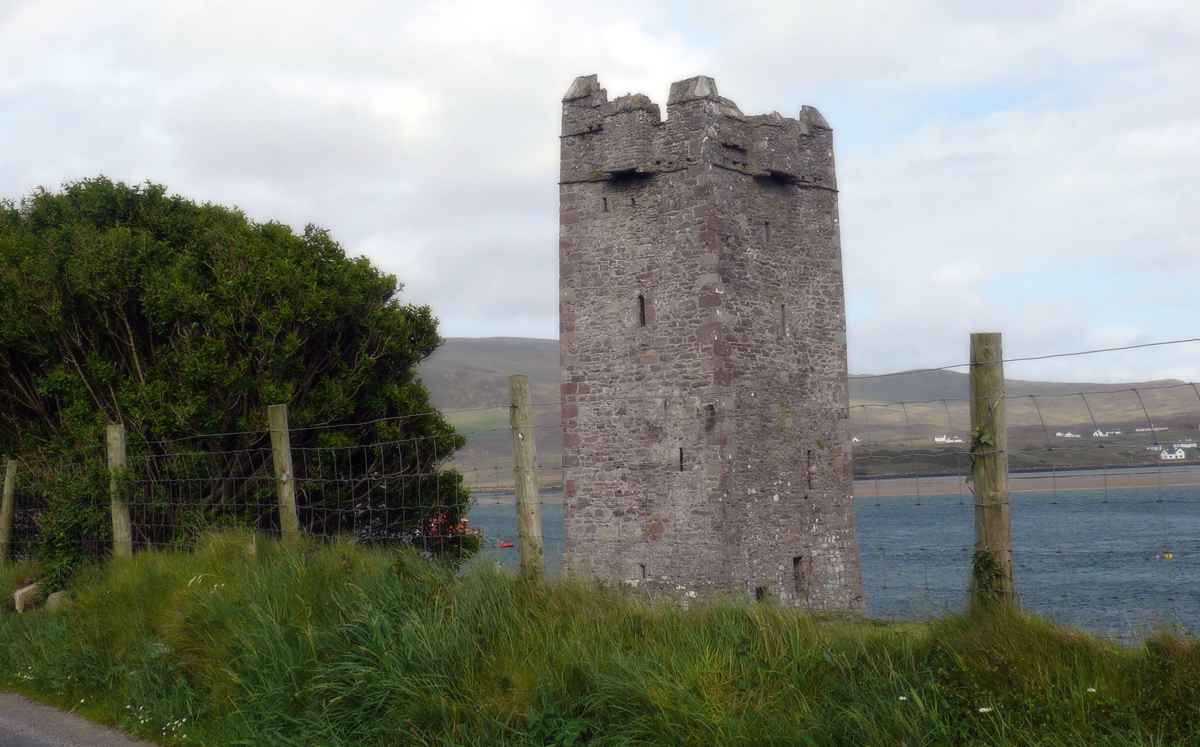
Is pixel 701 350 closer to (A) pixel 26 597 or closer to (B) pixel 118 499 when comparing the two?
(B) pixel 118 499

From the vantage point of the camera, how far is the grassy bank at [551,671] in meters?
3.50

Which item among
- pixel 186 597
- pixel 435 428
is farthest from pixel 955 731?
pixel 435 428

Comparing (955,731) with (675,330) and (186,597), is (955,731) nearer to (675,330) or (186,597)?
(186,597)

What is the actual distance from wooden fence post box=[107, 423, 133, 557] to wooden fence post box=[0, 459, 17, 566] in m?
1.78

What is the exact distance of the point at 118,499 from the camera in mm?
8516

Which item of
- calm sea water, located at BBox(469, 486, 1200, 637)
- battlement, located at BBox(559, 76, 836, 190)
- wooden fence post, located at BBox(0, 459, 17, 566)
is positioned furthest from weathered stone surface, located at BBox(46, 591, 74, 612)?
battlement, located at BBox(559, 76, 836, 190)

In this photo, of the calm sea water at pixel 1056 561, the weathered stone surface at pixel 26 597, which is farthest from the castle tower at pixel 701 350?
the weathered stone surface at pixel 26 597

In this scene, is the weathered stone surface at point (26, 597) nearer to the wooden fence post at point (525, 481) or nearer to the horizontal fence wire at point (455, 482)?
the horizontal fence wire at point (455, 482)

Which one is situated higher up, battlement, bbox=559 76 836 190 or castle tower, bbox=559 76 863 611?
battlement, bbox=559 76 836 190

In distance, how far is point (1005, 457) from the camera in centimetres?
438

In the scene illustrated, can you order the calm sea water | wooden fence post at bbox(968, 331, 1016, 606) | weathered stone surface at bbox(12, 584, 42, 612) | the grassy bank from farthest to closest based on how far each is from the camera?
weathered stone surface at bbox(12, 584, 42, 612) → the calm sea water → wooden fence post at bbox(968, 331, 1016, 606) → the grassy bank

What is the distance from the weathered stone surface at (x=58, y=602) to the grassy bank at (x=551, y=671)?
123cm

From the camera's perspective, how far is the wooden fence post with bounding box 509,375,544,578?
5.62m

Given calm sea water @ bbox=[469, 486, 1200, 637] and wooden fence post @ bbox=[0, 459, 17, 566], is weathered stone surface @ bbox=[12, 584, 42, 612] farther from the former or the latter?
calm sea water @ bbox=[469, 486, 1200, 637]
